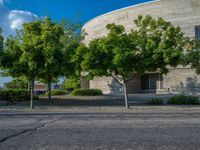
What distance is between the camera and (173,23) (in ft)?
105

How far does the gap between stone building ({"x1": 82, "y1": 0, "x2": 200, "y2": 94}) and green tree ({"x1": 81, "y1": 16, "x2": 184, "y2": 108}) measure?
14942 mm

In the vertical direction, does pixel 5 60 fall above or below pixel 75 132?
above

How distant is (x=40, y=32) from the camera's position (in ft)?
63.9

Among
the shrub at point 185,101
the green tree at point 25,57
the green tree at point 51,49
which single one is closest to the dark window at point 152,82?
the shrub at point 185,101

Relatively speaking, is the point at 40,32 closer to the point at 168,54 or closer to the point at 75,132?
the point at 168,54

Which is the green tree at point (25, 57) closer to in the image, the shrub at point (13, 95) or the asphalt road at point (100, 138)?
the shrub at point (13, 95)

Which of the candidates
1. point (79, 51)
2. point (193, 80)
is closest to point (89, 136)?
point (79, 51)

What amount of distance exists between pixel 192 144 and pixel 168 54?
34.8ft

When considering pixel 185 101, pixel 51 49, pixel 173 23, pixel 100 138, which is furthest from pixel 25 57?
pixel 173 23

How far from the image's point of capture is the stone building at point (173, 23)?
31.3 m

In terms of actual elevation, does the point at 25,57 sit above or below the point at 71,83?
above

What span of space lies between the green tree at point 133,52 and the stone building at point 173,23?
14942mm

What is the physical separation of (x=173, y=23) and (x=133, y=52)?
1789 cm

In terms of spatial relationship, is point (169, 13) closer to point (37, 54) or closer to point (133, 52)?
point (133, 52)
